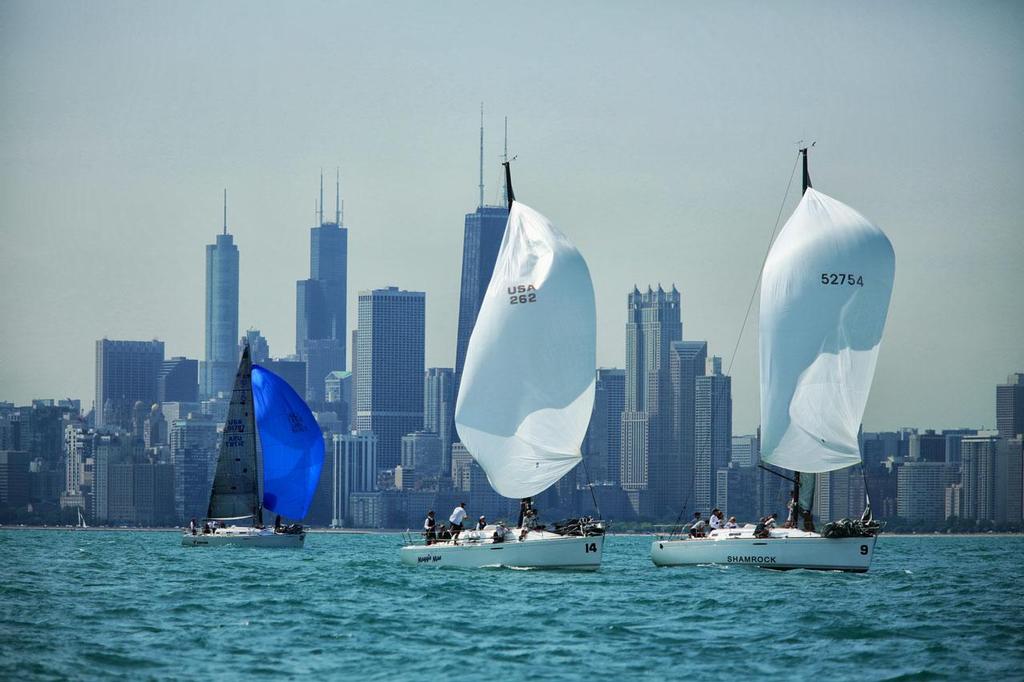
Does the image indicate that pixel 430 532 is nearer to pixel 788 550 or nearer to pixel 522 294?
pixel 522 294

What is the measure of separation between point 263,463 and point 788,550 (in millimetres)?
33640

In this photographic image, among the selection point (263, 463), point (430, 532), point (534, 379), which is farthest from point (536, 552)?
point (263, 463)

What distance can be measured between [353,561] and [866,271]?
23.6 metres

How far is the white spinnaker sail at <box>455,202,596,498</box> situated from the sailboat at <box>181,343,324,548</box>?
86.8 ft

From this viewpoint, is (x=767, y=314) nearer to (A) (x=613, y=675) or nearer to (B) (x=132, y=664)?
(A) (x=613, y=675)

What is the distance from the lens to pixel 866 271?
2008 inches

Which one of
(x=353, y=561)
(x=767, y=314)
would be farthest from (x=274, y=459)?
(x=767, y=314)

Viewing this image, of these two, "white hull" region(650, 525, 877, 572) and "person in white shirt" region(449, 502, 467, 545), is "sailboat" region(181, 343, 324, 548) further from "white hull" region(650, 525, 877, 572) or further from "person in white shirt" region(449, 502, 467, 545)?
"white hull" region(650, 525, 877, 572)

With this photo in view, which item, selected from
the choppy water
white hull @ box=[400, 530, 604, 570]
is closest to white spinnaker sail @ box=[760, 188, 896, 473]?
the choppy water

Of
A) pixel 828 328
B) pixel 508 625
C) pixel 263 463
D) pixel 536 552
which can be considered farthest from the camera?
pixel 263 463

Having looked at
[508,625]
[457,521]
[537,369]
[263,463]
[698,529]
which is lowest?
[508,625]

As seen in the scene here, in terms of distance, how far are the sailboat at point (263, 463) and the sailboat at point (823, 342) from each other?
97.0 ft

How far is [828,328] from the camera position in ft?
168

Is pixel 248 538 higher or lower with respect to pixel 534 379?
lower
